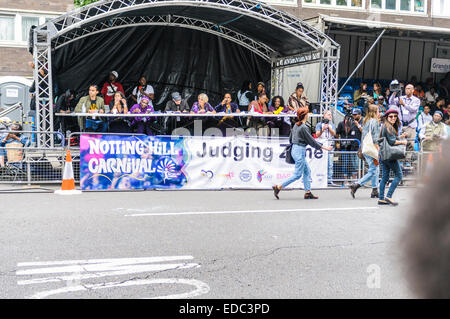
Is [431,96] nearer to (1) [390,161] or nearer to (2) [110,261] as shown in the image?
(1) [390,161]

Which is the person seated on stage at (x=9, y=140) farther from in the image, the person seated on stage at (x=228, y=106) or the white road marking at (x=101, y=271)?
the white road marking at (x=101, y=271)

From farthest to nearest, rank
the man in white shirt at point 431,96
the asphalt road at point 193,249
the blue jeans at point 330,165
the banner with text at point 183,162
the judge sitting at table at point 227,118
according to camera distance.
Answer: the man in white shirt at point 431,96 → the judge sitting at table at point 227,118 → the blue jeans at point 330,165 → the banner with text at point 183,162 → the asphalt road at point 193,249

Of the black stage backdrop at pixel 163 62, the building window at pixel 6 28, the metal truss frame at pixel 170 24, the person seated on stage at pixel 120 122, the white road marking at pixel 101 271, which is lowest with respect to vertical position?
the white road marking at pixel 101 271

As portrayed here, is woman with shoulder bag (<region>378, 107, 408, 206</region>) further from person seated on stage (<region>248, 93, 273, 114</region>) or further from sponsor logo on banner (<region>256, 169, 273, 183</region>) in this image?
person seated on stage (<region>248, 93, 273, 114</region>)

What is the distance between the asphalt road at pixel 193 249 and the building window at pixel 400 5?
1861 centimetres

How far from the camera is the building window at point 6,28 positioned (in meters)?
22.9

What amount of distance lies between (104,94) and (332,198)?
915cm

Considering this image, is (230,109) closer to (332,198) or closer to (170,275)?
(332,198)

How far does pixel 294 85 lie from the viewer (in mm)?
17953

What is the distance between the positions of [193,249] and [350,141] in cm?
854

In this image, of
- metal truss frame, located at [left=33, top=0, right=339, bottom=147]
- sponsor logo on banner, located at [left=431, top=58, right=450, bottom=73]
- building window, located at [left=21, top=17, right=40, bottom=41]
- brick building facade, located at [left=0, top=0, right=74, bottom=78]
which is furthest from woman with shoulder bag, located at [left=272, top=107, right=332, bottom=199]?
building window, located at [left=21, top=17, right=40, bottom=41]

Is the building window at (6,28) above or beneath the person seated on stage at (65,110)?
above

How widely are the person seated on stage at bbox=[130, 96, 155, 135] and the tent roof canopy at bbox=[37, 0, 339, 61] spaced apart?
271 cm

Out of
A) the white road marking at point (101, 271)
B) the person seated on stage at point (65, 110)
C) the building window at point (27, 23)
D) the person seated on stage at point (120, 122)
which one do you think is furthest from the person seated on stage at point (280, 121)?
the building window at point (27, 23)
